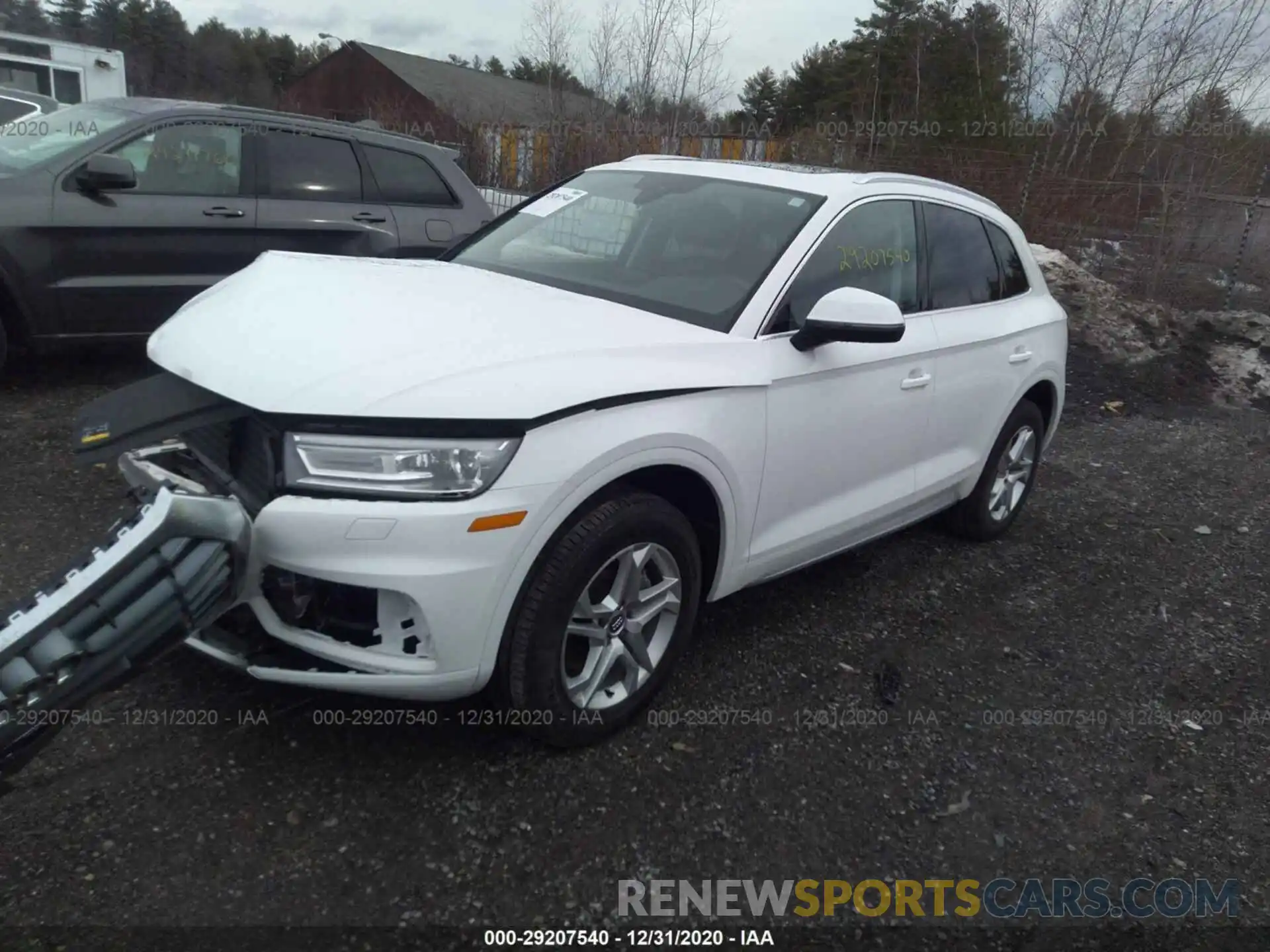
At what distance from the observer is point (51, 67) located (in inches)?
709

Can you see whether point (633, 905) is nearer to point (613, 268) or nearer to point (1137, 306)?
point (613, 268)

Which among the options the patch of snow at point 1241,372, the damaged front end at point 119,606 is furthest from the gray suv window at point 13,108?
the patch of snow at point 1241,372

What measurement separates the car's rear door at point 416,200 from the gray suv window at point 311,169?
15cm

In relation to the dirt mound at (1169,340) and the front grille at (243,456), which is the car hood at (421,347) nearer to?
the front grille at (243,456)

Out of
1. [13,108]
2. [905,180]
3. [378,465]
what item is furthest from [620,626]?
[13,108]

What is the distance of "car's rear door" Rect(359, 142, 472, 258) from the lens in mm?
6590

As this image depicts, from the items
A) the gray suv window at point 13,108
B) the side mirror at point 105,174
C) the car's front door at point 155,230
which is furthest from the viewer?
the gray suv window at point 13,108

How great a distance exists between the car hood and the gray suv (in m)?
2.68

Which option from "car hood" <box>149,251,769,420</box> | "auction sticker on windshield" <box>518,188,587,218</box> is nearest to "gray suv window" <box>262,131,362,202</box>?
"auction sticker on windshield" <box>518,188,587,218</box>

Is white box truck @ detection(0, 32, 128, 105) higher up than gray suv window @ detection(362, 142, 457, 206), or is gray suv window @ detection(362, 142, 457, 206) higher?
white box truck @ detection(0, 32, 128, 105)

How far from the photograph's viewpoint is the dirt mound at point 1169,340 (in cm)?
957

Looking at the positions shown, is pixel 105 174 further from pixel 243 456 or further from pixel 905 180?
pixel 905 180

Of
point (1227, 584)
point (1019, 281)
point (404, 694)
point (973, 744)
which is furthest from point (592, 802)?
point (1227, 584)

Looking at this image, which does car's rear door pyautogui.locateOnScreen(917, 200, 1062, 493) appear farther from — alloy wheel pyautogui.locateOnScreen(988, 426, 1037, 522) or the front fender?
the front fender
